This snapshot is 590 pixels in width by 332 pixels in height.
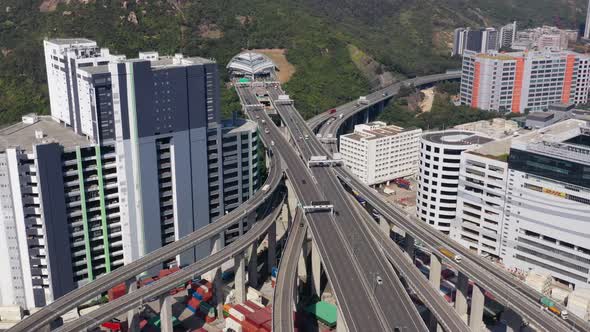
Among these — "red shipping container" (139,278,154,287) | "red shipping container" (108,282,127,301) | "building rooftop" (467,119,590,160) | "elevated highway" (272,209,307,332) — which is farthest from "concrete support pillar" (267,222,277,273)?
"building rooftop" (467,119,590,160)

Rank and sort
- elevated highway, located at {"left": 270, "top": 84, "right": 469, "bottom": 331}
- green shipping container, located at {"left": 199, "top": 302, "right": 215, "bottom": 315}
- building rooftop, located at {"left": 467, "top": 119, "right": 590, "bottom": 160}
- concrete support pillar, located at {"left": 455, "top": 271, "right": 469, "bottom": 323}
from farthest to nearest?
building rooftop, located at {"left": 467, "top": 119, "right": 590, "bottom": 160} < green shipping container, located at {"left": 199, "top": 302, "right": 215, "bottom": 315} < concrete support pillar, located at {"left": 455, "top": 271, "right": 469, "bottom": 323} < elevated highway, located at {"left": 270, "top": 84, "right": 469, "bottom": 331}

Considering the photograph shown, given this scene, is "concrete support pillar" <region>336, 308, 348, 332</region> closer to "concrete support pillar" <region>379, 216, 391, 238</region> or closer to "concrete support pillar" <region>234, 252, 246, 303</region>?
"concrete support pillar" <region>234, 252, 246, 303</region>

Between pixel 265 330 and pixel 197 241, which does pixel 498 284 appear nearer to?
pixel 265 330

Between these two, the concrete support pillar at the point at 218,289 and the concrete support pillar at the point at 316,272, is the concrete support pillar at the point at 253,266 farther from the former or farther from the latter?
the concrete support pillar at the point at 316,272

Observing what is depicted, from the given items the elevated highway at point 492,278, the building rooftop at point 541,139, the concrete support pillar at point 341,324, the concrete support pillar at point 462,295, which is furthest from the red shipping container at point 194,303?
the building rooftop at point 541,139

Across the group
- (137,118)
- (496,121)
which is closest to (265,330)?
(137,118)

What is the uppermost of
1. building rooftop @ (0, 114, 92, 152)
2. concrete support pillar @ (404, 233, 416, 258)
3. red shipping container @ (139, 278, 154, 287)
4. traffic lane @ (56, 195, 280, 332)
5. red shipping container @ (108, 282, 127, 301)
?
building rooftop @ (0, 114, 92, 152)
